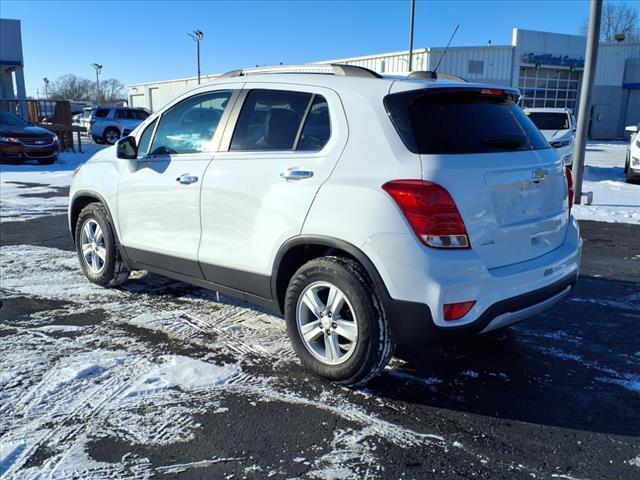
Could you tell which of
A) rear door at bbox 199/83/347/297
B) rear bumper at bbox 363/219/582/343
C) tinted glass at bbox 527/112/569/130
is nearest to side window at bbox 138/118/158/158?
rear door at bbox 199/83/347/297

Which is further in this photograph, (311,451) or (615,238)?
(615,238)

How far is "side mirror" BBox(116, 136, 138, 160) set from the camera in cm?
464

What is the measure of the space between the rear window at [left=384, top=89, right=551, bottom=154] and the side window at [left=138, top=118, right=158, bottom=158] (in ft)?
7.78

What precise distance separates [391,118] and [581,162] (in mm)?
8002

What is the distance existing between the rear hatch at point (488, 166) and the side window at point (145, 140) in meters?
2.38

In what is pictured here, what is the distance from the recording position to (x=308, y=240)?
132 inches

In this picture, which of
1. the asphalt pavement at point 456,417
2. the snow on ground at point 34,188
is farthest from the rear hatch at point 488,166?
the snow on ground at point 34,188

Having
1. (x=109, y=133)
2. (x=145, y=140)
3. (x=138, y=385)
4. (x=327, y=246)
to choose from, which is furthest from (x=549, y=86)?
(x=138, y=385)

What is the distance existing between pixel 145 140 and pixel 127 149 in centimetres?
21

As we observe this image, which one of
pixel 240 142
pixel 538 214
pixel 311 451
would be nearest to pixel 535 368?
pixel 538 214

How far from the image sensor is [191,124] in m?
4.40

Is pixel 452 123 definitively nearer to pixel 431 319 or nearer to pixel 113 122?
pixel 431 319

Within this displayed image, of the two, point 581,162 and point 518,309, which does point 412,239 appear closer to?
point 518,309

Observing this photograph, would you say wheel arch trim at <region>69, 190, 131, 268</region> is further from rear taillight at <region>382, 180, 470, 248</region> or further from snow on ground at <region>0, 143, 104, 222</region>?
snow on ground at <region>0, 143, 104, 222</region>
